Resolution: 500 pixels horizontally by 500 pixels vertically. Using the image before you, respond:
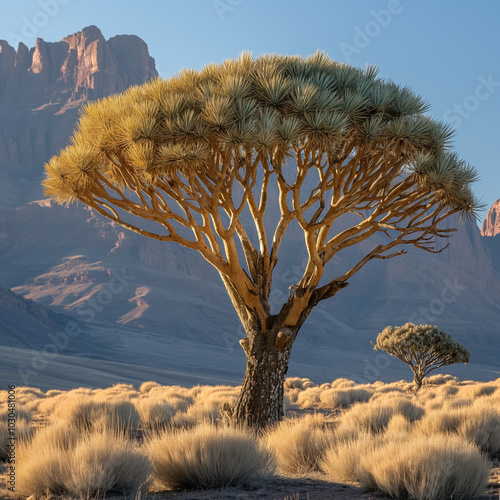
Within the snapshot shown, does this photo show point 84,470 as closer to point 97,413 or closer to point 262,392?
point 262,392

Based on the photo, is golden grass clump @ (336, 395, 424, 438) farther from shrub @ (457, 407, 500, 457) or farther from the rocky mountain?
the rocky mountain

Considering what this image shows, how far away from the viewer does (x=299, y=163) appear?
1005cm

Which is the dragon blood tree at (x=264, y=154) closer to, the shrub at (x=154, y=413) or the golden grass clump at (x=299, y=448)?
the golden grass clump at (x=299, y=448)

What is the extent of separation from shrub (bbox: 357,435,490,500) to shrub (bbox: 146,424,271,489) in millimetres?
1279

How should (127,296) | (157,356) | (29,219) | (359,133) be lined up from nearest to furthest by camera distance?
(359,133)
(157,356)
(127,296)
(29,219)

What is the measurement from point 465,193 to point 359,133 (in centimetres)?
229

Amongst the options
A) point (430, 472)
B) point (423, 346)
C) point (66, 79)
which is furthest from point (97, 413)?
point (66, 79)

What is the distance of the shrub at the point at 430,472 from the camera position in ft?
16.4

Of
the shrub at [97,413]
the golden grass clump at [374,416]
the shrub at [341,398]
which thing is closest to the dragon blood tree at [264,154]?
the golden grass clump at [374,416]

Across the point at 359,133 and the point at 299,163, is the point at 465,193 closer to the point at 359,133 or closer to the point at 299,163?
the point at 359,133

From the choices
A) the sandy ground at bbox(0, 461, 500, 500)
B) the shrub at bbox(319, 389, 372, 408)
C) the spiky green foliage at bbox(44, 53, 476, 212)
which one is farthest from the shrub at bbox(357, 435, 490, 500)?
the shrub at bbox(319, 389, 372, 408)

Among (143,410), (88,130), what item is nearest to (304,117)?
(88,130)

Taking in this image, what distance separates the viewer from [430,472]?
16.6 feet

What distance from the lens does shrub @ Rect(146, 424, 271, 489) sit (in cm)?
564
